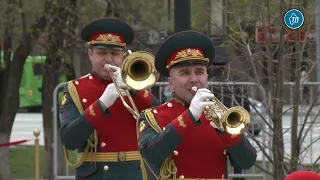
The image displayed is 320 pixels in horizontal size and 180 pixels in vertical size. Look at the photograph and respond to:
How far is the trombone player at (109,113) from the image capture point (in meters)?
6.05

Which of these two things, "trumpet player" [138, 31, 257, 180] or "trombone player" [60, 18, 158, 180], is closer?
"trumpet player" [138, 31, 257, 180]

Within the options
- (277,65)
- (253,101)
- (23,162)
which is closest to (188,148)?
(277,65)

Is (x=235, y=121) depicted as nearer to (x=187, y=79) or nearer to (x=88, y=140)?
(x=187, y=79)

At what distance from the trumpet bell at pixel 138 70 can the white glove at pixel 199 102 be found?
1434 millimetres

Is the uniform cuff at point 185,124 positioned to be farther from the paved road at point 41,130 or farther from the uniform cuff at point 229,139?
the paved road at point 41,130

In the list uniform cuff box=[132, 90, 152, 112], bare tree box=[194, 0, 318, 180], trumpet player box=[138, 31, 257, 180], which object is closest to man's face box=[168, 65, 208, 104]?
trumpet player box=[138, 31, 257, 180]

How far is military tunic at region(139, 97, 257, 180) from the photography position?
446cm

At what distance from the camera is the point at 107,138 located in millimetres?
6117

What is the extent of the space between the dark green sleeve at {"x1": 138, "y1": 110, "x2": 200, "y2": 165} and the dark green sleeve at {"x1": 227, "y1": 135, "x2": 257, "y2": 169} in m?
0.28

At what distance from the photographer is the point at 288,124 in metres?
7.81

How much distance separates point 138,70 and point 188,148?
134 centimetres

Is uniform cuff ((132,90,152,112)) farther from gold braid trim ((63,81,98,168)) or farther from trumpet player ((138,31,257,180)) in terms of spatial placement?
trumpet player ((138,31,257,180))

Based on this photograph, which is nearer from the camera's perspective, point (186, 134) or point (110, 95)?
point (186, 134)

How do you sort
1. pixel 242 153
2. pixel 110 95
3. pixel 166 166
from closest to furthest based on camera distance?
pixel 242 153 < pixel 166 166 < pixel 110 95
